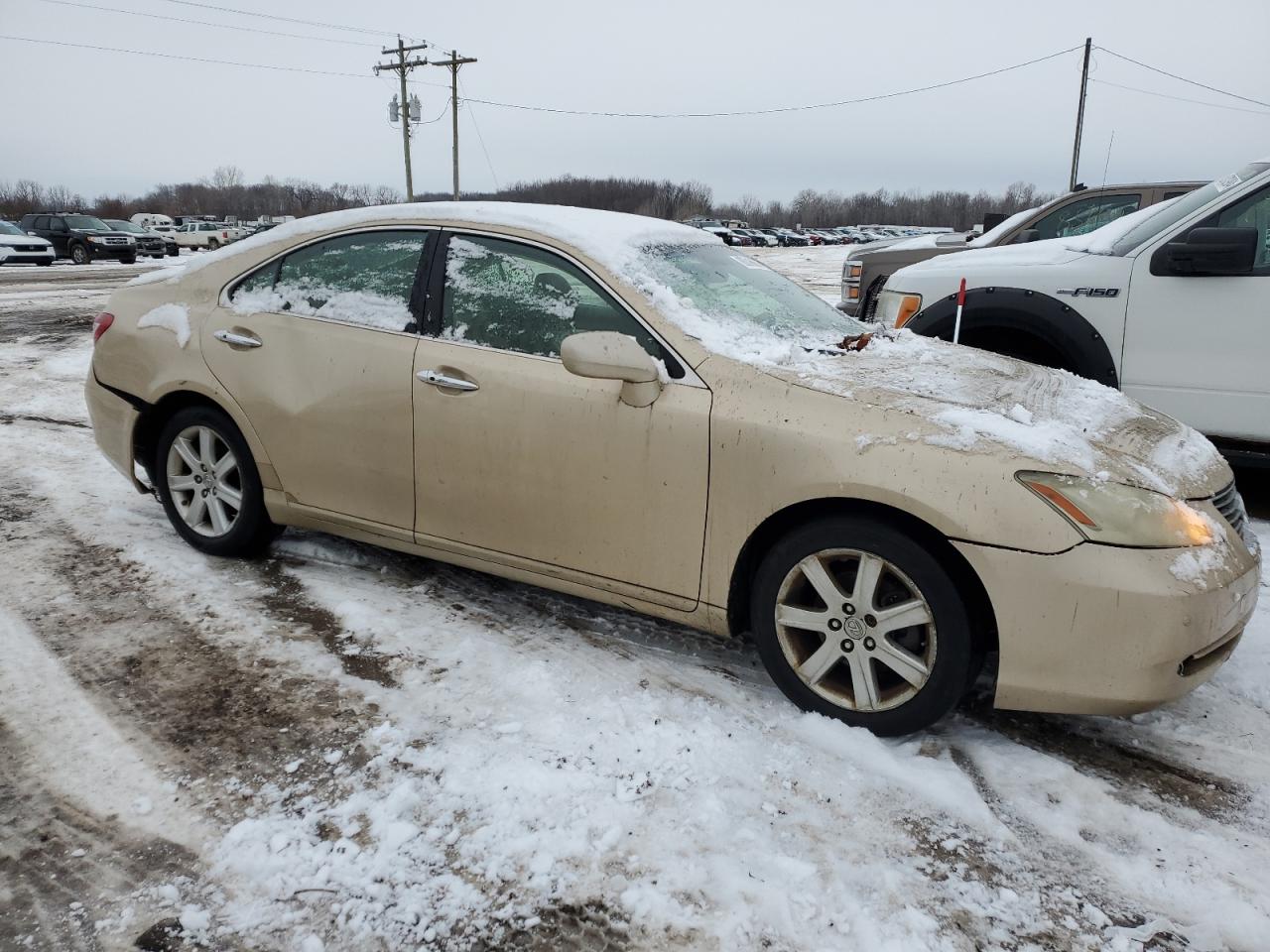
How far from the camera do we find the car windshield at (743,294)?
3451 millimetres

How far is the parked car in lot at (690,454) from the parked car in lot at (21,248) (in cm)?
2775

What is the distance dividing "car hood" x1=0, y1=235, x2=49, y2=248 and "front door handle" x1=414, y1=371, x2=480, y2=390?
29.3 metres

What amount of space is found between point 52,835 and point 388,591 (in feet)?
5.54

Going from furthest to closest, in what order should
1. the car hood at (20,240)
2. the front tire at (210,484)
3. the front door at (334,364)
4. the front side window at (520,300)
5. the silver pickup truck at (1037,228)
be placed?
the car hood at (20,240), the silver pickup truck at (1037,228), the front tire at (210,484), the front door at (334,364), the front side window at (520,300)

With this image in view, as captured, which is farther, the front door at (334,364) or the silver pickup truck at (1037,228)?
the silver pickup truck at (1037,228)

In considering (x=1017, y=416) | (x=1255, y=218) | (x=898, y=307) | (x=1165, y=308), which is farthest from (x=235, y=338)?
(x=1255, y=218)

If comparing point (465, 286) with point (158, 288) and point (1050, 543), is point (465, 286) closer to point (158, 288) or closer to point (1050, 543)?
point (158, 288)

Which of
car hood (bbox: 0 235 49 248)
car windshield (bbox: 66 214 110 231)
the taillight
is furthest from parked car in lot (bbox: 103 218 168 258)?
the taillight

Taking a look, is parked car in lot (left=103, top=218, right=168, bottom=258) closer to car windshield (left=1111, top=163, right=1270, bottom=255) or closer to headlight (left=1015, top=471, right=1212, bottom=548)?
car windshield (left=1111, top=163, right=1270, bottom=255)

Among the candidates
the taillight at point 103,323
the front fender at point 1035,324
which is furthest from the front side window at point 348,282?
the front fender at point 1035,324

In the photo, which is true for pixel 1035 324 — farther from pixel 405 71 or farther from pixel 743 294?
pixel 405 71

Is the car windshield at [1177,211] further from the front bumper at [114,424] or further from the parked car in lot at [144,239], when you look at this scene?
the parked car in lot at [144,239]

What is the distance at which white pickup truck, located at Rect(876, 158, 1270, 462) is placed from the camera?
15.0 feet

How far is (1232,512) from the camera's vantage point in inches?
119
